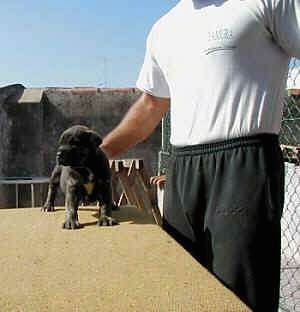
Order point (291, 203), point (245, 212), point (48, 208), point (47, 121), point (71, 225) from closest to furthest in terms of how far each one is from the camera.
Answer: point (245, 212) → point (71, 225) → point (48, 208) → point (291, 203) → point (47, 121)

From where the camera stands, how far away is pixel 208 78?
1.66 m

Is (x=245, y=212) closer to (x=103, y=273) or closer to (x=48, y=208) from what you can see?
(x=103, y=273)

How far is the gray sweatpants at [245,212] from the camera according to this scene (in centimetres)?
158

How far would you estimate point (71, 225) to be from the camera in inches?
74.7

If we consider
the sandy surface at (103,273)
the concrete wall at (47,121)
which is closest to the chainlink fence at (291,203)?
the sandy surface at (103,273)

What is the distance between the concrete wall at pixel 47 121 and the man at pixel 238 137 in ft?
17.8

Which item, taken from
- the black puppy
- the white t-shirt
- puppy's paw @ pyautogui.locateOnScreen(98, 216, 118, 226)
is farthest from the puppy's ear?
the white t-shirt

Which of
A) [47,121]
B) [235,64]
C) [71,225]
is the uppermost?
[235,64]

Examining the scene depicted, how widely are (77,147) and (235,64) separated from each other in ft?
2.68

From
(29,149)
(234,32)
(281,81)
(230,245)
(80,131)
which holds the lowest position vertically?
(29,149)

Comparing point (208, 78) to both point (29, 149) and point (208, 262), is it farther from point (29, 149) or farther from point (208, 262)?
point (29, 149)

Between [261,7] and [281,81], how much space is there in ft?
0.73

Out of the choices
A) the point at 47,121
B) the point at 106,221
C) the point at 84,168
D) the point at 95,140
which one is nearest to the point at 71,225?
the point at 106,221

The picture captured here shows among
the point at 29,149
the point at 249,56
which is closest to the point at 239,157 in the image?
the point at 249,56
